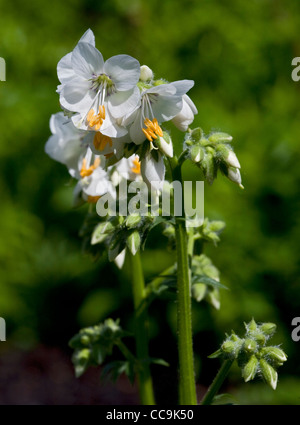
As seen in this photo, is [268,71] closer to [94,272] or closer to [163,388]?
[94,272]

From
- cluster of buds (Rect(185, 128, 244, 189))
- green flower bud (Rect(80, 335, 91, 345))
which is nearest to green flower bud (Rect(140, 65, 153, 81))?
cluster of buds (Rect(185, 128, 244, 189))

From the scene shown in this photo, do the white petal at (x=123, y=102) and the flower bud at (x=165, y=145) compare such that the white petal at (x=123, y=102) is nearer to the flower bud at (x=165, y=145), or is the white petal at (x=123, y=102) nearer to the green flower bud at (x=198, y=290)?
the flower bud at (x=165, y=145)

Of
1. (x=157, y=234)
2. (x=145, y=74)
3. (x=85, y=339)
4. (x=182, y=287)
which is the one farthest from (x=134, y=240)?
(x=157, y=234)

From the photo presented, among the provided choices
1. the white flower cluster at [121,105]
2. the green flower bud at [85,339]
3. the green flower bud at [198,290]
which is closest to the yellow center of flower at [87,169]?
the white flower cluster at [121,105]

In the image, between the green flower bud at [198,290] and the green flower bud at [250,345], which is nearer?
the green flower bud at [250,345]

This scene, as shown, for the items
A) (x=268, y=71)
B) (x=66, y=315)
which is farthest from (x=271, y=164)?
(x=66, y=315)

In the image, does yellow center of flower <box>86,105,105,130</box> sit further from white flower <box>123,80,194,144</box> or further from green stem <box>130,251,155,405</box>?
green stem <box>130,251,155,405</box>
